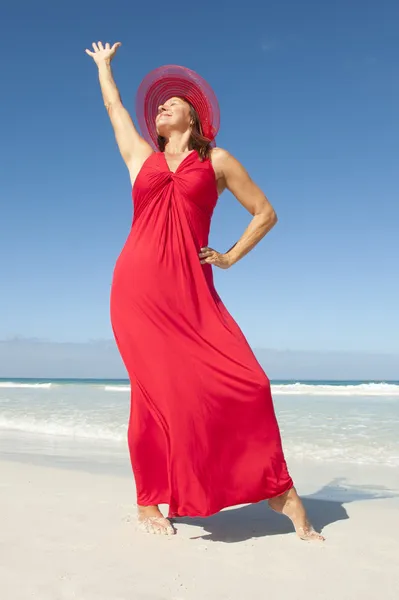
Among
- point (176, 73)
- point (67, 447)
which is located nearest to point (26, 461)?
point (67, 447)

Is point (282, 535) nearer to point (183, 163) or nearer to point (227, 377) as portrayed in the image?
point (227, 377)

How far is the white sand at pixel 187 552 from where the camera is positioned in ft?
8.04

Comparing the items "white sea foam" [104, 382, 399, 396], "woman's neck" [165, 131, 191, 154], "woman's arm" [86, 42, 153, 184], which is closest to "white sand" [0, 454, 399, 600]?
"woman's arm" [86, 42, 153, 184]

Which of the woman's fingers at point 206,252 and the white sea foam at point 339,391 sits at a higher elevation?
the woman's fingers at point 206,252

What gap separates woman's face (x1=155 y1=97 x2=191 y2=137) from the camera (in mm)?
3691

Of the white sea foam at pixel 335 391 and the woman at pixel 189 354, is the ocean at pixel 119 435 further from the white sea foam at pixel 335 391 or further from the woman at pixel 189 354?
the white sea foam at pixel 335 391

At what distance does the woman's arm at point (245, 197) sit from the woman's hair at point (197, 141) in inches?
2.4

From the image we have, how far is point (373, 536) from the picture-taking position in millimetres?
3332

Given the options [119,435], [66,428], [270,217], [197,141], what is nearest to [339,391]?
[66,428]

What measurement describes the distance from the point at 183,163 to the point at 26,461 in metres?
3.80

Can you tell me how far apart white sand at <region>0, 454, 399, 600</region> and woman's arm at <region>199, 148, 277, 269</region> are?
160 centimetres

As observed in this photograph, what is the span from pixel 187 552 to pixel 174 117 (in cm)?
247

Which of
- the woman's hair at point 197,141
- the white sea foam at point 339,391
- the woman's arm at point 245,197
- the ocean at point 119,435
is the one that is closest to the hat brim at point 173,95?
the woman's hair at point 197,141

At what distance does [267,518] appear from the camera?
379 cm
